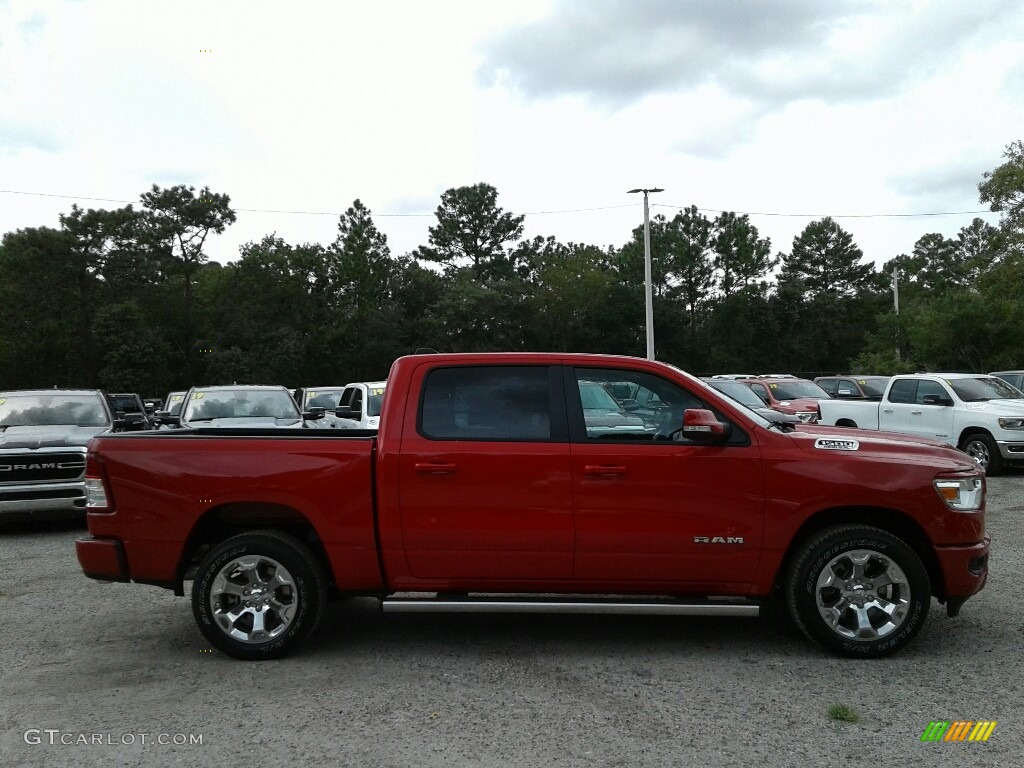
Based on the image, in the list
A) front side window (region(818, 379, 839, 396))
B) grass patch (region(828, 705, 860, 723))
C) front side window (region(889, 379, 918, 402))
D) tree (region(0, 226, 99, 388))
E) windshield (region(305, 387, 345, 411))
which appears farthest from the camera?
tree (region(0, 226, 99, 388))

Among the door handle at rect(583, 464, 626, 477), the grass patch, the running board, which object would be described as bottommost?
the grass patch

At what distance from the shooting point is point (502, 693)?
4930 mm

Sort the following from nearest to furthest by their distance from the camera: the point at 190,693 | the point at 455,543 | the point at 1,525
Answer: the point at 190,693 < the point at 455,543 < the point at 1,525

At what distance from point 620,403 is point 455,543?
1364 mm

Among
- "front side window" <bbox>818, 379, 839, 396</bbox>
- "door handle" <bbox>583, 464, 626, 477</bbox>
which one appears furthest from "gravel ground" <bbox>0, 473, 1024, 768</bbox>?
"front side window" <bbox>818, 379, 839, 396</bbox>

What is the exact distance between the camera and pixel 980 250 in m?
88.4

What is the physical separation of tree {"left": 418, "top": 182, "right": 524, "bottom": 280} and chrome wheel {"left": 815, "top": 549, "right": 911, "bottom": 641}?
7047cm

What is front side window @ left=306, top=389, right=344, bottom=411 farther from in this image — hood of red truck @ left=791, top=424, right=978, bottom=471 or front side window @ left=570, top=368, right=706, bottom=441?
hood of red truck @ left=791, top=424, right=978, bottom=471

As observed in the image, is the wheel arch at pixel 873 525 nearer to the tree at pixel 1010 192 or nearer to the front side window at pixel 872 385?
the front side window at pixel 872 385

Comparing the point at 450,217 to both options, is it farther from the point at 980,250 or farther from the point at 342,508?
the point at 342,508

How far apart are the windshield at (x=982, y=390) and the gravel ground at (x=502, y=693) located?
29.5ft

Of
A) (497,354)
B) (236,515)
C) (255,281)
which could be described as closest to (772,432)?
(497,354)

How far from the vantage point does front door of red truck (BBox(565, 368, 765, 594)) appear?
5379 mm

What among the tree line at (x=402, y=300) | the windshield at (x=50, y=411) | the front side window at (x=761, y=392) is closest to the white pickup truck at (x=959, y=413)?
the front side window at (x=761, y=392)
